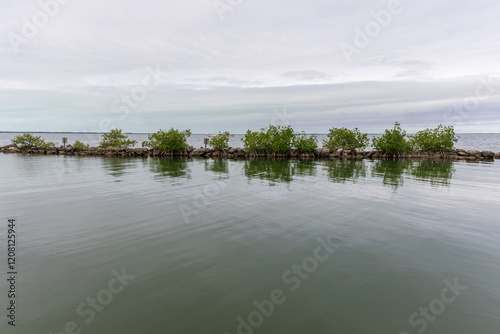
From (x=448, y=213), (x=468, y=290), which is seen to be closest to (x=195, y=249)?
(x=468, y=290)

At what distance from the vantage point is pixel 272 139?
4888 centimetres

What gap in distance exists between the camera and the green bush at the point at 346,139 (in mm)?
51125

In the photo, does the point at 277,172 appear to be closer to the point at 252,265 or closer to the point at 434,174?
the point at 434,174

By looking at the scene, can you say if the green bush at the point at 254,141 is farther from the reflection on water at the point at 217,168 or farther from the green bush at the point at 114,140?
the green bush at the point at 114,140

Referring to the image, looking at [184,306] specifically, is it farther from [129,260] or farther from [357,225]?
[357,225]

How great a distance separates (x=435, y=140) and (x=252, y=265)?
53.4m

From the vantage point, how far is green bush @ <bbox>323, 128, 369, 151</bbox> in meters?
51.1

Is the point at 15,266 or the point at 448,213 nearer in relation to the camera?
the point at 15,266

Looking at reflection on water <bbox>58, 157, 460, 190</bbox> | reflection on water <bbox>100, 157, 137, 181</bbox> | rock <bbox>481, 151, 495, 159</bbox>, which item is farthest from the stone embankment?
reflection on water <bbox>58, 157, 460, 190</bbox>

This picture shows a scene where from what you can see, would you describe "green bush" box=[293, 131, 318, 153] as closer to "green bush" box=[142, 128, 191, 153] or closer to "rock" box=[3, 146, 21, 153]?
"green bush" box=[142, 128, 191, 153]

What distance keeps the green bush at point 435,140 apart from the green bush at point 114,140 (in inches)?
2108

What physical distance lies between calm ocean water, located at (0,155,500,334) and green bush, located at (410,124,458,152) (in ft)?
133

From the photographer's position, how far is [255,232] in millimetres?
10438

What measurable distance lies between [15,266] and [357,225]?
11386mm
